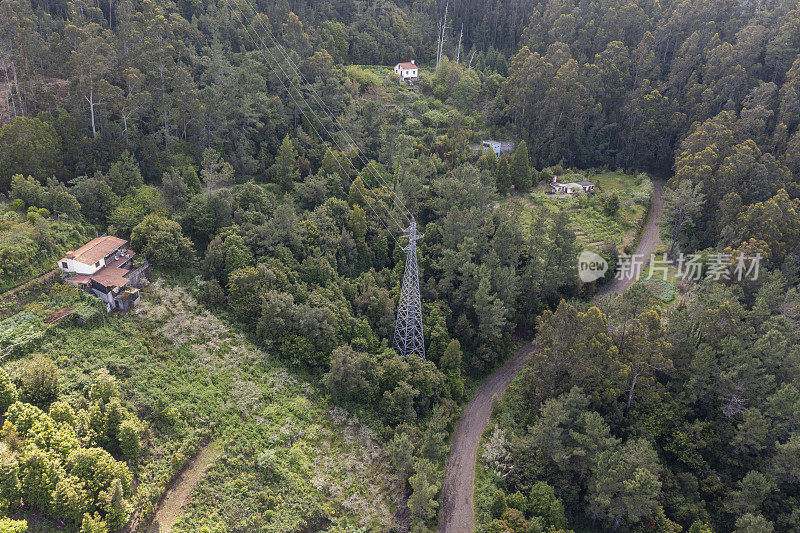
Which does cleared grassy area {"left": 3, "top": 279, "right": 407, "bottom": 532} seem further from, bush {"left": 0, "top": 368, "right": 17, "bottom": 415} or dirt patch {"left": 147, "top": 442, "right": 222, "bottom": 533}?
bush {"left": 0, "top": 368, "right": 17, "bottom": 415}

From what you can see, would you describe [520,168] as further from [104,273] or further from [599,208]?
[104,273]

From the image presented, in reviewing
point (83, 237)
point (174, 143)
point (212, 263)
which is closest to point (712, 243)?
point (212, 263)

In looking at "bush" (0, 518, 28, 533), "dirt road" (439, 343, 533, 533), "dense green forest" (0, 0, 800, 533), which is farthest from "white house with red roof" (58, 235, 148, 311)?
"dirt road" (439, 343, 533, 533)

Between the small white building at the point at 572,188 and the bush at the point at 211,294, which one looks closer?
the bush at the point at 211,294

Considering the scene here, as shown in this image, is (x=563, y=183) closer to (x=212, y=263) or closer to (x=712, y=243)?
(x=712, y=243)

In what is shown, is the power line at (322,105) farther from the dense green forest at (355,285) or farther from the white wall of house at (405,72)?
the white wall of house at (405,72)

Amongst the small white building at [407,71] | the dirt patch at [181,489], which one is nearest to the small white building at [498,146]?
the small white building at [407,71]
